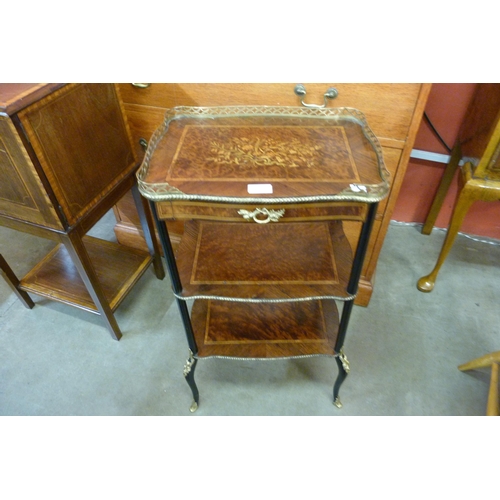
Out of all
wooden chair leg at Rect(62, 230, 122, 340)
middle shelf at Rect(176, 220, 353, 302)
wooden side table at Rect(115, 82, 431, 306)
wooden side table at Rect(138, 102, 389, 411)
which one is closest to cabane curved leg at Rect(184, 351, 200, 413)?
wooden side table at Rect(138, 102, 389, 411)

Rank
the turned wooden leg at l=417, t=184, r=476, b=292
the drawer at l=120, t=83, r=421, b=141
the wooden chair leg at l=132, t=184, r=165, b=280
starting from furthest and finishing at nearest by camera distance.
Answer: the wooden chair leg at l=132, t=184, r=165, b=280 < the turned wooden leg at l=417, t=184, r=476, b=292 < the drawer at l=120, t=83, r=421, b=141

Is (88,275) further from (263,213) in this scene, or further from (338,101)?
(338,101)

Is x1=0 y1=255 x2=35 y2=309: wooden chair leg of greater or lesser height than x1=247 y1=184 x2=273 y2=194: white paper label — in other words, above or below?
below

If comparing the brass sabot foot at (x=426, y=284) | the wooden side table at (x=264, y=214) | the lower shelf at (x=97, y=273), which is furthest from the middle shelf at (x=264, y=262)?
the brass sabot foot at (x=426, y=284)

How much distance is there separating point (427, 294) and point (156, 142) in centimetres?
129


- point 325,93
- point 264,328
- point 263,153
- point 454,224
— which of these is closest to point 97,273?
point 264,328

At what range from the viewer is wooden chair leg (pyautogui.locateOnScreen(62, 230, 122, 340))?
43.9 inches

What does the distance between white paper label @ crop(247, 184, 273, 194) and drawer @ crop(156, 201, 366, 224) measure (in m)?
0.03

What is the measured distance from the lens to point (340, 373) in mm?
1167

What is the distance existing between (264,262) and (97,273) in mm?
823

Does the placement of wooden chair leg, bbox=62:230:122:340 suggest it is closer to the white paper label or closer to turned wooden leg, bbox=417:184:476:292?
the white paper label

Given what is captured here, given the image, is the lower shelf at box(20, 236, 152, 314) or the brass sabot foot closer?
the lower shelf at box(20, 236, 152, 314)

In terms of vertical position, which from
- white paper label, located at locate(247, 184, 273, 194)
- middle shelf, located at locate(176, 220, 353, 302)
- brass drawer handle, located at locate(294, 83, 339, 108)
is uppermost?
brass drawer handle, located at locate(294, 83, 339, 108)
